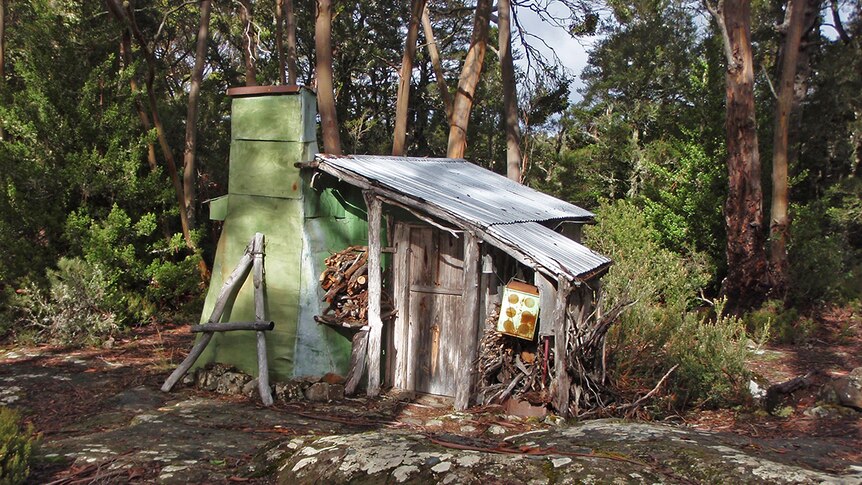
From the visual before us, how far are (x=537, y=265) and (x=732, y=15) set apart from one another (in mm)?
9649

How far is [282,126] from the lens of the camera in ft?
29.5

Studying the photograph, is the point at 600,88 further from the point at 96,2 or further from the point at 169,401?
the point at 169,401

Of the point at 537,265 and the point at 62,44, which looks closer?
the point at 537,265

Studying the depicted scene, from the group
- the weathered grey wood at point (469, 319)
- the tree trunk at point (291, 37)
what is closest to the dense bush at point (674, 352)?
the weathered grey wood at point (469, 319)

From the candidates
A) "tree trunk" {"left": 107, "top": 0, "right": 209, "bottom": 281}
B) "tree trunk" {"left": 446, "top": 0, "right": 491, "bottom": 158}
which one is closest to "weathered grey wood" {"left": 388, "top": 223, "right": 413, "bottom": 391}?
"tree trunk" {"left": 446, "top": 0, "right": 491, "bottom": 158}

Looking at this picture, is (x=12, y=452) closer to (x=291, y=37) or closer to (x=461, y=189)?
(x=461, y=189)

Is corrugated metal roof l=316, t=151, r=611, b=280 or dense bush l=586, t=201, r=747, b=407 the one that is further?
dense bush l=586, t=201, r=747, b=407

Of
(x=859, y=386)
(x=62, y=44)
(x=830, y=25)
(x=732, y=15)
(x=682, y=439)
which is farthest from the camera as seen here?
(x=830, y=25)

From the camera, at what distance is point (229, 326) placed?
8.82 m

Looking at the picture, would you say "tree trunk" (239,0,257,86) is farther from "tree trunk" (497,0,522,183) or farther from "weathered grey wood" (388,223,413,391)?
"weathered grey wood" (388,223,413,391)

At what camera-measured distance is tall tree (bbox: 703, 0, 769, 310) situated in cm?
1420

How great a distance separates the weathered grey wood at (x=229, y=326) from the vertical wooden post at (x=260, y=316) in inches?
3.4

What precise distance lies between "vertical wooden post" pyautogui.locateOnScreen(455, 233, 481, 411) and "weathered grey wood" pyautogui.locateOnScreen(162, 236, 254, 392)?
290 cm

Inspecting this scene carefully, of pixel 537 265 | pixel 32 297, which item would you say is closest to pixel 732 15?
pixel 537 265
